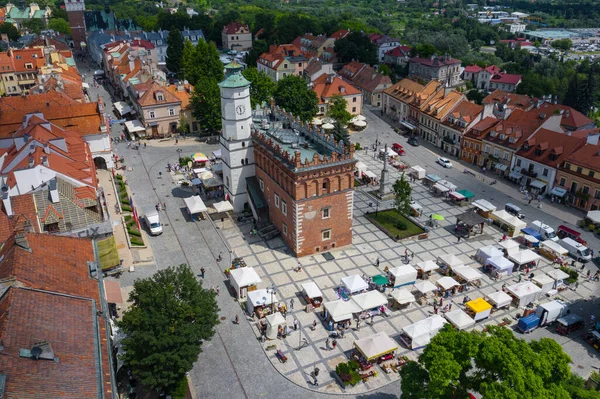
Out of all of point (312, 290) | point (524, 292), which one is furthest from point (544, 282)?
point (312, 290)

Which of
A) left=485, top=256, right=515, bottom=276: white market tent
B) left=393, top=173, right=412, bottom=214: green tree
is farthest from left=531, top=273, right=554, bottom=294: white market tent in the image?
left=393, top=173, right=412, bottom=214: green tree

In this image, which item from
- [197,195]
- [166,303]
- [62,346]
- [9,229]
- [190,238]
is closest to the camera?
[62,346]

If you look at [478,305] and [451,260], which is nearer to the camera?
[478,305]

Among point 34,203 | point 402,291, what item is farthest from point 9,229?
point 402,291

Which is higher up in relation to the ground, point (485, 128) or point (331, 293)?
point (485, 128)

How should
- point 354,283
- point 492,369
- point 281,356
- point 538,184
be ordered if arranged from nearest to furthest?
point 492,369
point 281,356
point 354,283
point 538,184

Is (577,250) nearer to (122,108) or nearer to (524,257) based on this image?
(524,257)

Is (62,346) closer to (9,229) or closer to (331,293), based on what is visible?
(9,229)
